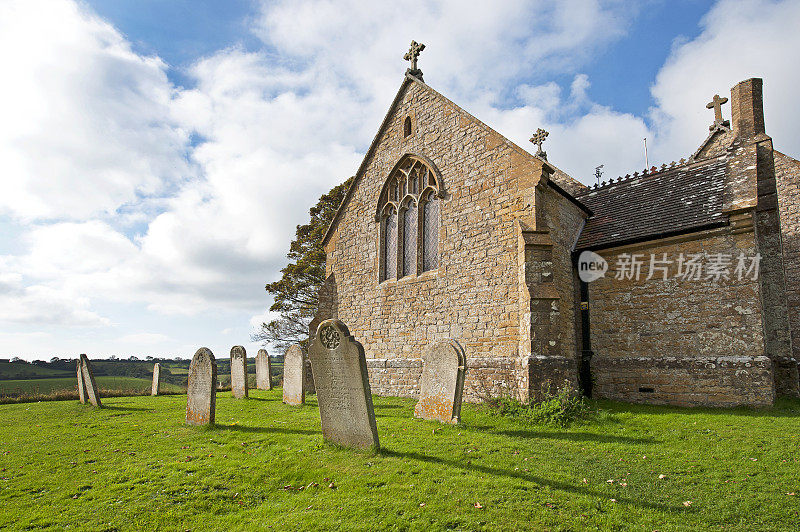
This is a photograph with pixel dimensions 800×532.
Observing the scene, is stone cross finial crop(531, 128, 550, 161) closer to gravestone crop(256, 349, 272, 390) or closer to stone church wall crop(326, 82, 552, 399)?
stone church wall crop(326, 82, 552, 399)

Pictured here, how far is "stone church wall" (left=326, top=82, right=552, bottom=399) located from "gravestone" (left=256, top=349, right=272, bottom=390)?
3.13 metres

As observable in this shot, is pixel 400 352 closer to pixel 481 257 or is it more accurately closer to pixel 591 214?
pixel 481 257

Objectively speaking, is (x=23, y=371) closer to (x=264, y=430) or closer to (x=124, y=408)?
(x=124, y=408)

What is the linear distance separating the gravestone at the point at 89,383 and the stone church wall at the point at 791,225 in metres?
21.8

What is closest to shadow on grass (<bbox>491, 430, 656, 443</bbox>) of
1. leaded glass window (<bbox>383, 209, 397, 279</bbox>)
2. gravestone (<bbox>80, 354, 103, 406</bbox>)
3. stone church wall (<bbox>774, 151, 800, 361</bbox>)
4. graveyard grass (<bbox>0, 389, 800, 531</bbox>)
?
graveyard grass (<bbox>0, 389, 800, 531</bbox>)

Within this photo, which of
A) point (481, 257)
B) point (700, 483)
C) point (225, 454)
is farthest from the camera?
point (481, 257)

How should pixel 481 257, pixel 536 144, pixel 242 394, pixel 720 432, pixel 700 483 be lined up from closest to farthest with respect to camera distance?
pixel 700 483 < pixel 720 432 < pixel 481 257 < pixel 242 394 < pixel 536 144

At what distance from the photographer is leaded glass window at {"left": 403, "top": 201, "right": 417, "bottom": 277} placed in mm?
14227

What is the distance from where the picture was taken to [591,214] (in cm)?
1433

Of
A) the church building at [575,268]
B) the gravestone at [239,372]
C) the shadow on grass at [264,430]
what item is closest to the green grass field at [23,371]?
the gravestone at [239,372]

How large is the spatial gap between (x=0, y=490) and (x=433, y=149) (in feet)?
40.4

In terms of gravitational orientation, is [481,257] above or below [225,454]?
above

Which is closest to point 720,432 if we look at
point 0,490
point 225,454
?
point 225,454

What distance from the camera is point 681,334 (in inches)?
435
